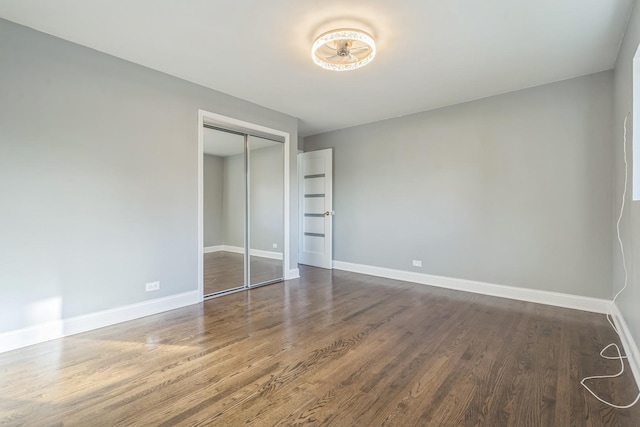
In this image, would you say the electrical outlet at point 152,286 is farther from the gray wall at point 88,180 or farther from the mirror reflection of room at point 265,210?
the mirror reflection of room at point 265,210

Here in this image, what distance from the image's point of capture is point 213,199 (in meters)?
3.90

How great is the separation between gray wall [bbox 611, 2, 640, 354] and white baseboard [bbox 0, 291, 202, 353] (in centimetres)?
406

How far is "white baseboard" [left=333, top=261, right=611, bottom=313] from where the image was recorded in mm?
3281

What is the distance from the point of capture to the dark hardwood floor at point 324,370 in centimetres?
164

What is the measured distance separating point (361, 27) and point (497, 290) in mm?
3530

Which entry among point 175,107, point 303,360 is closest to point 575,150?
point 303,360

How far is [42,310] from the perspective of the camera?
2.52 m

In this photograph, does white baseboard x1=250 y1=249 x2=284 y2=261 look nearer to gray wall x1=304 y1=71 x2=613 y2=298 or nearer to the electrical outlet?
the electrical outlet

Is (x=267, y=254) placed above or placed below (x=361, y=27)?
below

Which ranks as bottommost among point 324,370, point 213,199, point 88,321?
point 324,370

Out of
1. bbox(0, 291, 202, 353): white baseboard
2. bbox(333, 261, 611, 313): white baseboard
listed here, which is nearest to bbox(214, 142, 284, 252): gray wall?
bbox(0, 291, 202, 353): white baseboard

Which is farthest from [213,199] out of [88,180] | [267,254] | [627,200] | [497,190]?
[627,200]

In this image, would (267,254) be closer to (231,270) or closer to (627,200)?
(231,270)

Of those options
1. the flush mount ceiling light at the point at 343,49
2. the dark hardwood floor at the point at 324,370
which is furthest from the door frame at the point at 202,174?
the flush mount ceiling light at the point at 343,49
